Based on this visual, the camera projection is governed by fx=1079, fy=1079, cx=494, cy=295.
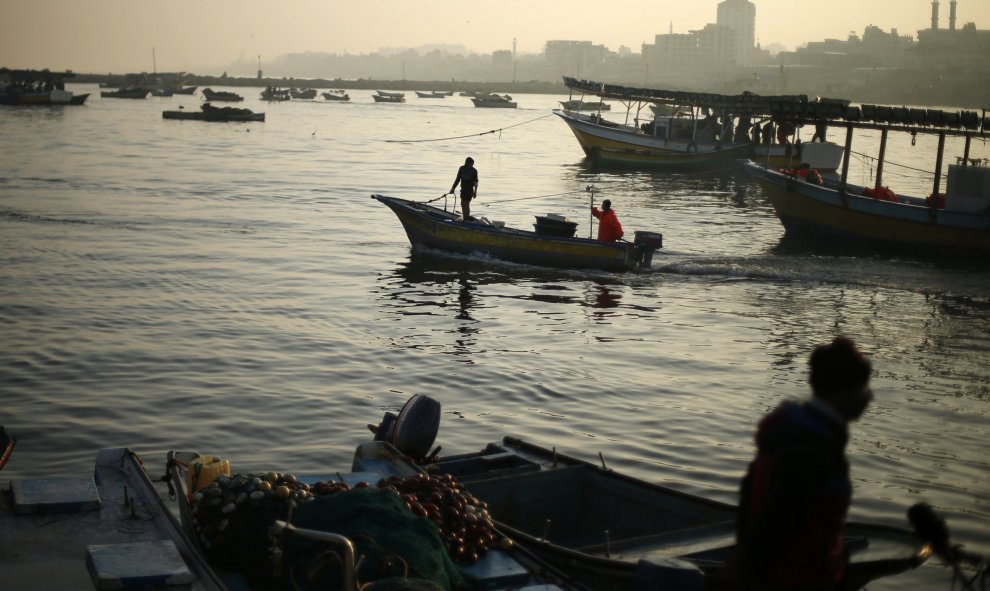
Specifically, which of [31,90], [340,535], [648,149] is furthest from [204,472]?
[31,90]

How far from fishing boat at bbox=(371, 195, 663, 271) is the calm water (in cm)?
37

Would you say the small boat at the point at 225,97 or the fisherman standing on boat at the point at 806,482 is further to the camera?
the small boat at the point at 225,97

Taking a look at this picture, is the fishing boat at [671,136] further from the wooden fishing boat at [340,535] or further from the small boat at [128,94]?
the small boat at [128,94]

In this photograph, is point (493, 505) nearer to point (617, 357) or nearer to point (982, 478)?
point (982, 478)

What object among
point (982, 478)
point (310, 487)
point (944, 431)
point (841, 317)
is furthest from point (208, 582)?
point (841, 317)

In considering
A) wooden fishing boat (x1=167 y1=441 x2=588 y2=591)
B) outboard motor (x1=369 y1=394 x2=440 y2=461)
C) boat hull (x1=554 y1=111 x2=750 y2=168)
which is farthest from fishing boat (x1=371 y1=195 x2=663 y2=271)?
boat hull (x1=554 y1=111 x2=750 y2=168)

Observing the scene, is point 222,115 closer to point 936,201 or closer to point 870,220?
point 870,220

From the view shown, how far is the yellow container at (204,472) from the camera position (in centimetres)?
796

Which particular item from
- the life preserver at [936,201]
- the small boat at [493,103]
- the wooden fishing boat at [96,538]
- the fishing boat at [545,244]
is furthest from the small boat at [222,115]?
the wooden fishing boat at [96,538]

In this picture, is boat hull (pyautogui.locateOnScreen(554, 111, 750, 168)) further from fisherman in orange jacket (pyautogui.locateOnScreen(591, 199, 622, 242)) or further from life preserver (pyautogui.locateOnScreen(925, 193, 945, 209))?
fisherman in orange jacket (pyautogui.locateOnScreen(591, 199, 622, 242))

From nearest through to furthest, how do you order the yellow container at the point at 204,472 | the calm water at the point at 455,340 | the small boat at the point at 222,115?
1. the yellow container at the point at 204,472
2. the calm water at the point at 455,340
3. the small boat at the point at 222,115

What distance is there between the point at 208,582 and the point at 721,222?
97.9ft

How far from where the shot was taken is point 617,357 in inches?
631

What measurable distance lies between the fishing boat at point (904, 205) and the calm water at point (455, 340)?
563 millimetres
